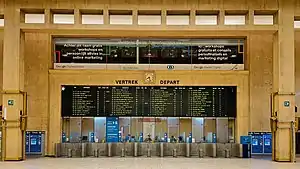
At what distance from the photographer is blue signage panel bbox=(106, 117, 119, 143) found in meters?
16.7

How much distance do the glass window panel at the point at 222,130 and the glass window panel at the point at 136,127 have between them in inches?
102

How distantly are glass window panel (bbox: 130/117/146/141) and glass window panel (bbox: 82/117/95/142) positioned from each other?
138 cm

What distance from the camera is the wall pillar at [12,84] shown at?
14.1 m

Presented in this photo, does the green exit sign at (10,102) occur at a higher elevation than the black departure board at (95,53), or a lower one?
lower

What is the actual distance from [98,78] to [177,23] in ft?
10.6

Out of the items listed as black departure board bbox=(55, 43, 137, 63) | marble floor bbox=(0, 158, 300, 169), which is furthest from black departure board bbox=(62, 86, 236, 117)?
marble floor bbox=(0, 158, 300, 169)

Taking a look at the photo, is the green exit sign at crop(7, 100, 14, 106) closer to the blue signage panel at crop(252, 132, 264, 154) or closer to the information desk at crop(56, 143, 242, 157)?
the information desk at crop(56, 143, 242, 157)

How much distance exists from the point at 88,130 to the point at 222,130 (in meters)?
4.62

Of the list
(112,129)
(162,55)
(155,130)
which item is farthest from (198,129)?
(112,129)

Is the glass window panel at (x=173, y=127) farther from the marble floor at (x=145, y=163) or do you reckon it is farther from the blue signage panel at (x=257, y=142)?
the blue signage panel at (x=257, y=142)

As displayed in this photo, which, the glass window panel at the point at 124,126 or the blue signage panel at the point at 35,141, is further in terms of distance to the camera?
the glass window panel at the point at 124,126

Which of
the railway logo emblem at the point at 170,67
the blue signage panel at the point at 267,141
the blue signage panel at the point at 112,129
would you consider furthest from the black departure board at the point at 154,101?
the blue signage panel at the point at 267,141

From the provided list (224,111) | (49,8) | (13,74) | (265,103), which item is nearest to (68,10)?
(49,8)

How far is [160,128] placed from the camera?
1684 cm
